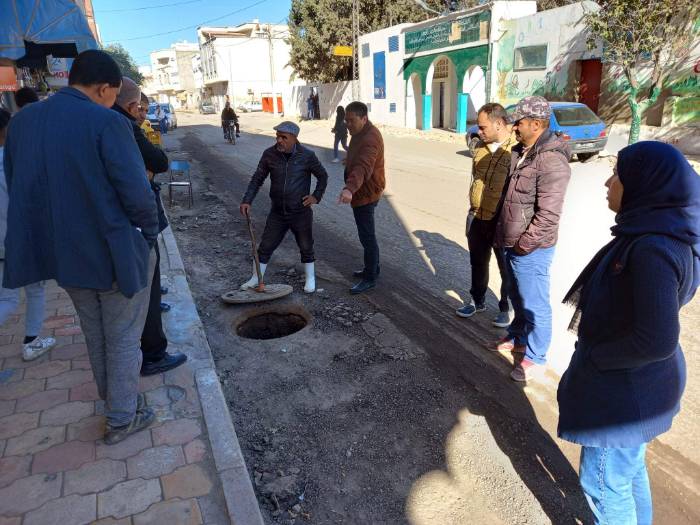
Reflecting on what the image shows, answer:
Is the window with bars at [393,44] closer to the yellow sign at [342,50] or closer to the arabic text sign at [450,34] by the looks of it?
the arabic text sign at [450,34]

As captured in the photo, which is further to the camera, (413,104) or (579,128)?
(413,104)

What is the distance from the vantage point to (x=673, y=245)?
159cm

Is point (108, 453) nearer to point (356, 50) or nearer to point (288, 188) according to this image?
point (288, 188)

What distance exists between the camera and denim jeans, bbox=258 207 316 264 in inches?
199

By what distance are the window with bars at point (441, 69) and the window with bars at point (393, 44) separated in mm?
2320

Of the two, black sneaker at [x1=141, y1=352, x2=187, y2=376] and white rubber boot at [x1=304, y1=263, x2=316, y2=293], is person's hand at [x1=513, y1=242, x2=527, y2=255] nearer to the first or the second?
white rubber boot at [x1=304, y1=263, x2=316, y2=293]

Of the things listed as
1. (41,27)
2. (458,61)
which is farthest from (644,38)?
(41,27)

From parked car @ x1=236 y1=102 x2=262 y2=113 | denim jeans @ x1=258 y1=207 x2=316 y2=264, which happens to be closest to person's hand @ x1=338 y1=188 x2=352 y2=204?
denim jeans @ x1=258 y1=207 x2=316 y2=264

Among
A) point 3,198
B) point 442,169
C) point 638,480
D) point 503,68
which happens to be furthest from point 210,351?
point 503,68

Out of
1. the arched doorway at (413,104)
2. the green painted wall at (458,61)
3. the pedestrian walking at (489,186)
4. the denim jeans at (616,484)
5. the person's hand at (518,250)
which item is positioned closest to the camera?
the denim jeans at (616,484)

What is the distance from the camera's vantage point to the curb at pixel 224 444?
239 centimetres

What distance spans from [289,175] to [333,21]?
29746 mm

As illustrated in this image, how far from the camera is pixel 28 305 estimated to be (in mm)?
3627

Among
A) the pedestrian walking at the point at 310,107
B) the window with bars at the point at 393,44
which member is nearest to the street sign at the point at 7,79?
the window with bars at the point at 393,44
